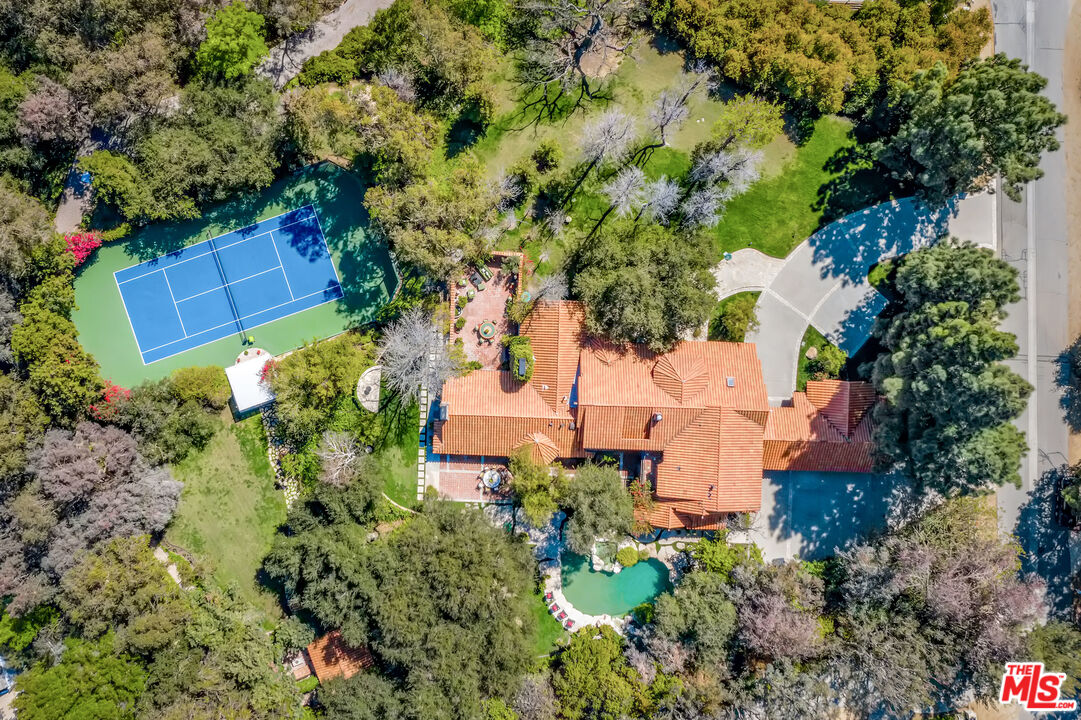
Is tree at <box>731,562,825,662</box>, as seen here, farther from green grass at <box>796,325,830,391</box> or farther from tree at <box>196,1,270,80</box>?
tree at <box>196,1,270,80</box>

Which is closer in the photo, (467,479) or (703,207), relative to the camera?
(703,207)

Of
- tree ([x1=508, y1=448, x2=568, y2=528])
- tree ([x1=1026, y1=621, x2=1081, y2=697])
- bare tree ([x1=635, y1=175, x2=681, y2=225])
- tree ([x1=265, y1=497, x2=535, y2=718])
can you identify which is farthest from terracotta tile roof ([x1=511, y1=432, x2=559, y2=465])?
tree ([x1=1026, y1=621, x2=1081, y2=697])

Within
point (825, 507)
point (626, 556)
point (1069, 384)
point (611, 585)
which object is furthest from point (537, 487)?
point (1069, 384)

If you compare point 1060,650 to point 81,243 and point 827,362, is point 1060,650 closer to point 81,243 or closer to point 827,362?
point 827,362

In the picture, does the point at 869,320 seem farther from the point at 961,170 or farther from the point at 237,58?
the point at 237,58

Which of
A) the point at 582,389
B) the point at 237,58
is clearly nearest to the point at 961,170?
the point at 582,389

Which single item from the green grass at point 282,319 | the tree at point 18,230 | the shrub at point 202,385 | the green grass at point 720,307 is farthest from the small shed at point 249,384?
the green grass at point 720,307
